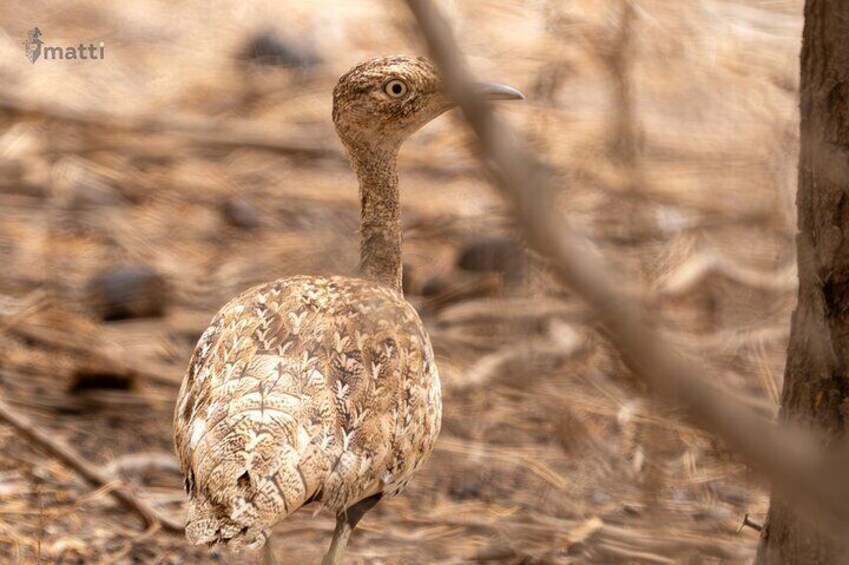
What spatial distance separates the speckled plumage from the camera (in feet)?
8.14

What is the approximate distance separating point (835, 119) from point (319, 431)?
127cm

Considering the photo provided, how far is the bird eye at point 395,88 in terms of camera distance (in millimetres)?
3514

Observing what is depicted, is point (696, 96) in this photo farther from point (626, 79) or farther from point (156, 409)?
point (156, 409)

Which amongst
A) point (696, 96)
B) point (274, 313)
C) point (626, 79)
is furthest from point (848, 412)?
point (274, 313)

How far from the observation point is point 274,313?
3.03m

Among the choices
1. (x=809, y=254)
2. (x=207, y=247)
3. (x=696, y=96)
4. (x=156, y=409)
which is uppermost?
(x=696, y=96)

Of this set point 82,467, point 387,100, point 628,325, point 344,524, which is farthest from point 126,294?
point 628,325

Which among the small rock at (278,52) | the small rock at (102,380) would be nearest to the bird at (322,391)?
the small rock at (102,380)

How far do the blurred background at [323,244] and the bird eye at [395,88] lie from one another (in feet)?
1.42

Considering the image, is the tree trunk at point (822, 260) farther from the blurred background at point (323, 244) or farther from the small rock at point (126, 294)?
the small rock at point (126, 294)

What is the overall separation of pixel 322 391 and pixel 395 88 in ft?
3.59

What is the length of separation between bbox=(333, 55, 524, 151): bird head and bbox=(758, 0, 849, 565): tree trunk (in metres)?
1.58

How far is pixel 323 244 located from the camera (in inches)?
195

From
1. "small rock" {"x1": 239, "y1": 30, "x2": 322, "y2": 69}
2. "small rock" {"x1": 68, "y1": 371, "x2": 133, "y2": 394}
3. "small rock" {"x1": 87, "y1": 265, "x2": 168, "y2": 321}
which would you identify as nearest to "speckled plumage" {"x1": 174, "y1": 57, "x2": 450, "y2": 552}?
"small rock" {"x1": 68, "y1": 371, "x2": 133, "y2": 394}
